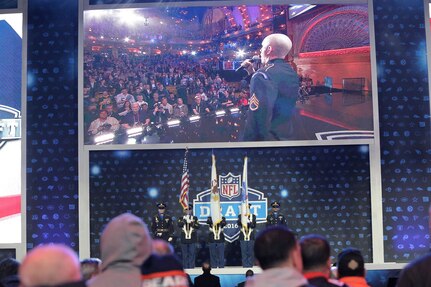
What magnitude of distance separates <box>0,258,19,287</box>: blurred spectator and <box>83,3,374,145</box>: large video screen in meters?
8.33

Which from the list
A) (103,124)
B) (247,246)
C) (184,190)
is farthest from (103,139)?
(247,246)

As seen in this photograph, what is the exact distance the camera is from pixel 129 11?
40.5 ft

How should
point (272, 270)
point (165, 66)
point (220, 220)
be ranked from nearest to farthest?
1. point (272, 270)
2. point (220, 220)
3. point (165, 66)

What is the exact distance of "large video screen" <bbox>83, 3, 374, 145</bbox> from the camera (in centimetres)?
1204

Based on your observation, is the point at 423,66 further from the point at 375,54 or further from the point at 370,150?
the point at 370,150

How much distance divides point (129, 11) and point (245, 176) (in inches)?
142

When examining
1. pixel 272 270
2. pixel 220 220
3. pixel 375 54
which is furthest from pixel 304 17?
pixel 272 270

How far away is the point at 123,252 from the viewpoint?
290cm

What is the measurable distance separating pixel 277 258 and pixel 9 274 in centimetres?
160

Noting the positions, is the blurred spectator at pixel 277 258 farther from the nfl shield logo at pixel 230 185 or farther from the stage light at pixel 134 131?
the stage light at pixel 134 131

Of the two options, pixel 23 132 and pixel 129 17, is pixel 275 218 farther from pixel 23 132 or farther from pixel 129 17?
pixel 23 132

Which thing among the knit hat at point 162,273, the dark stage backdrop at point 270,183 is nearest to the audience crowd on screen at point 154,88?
the dark stage backdrop at point 270,183

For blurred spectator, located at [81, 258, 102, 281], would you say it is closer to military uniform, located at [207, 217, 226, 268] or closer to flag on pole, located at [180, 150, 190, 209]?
flag on pole, located at [180, 150, 190, 209]

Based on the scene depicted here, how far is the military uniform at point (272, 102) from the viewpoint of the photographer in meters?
12.0
